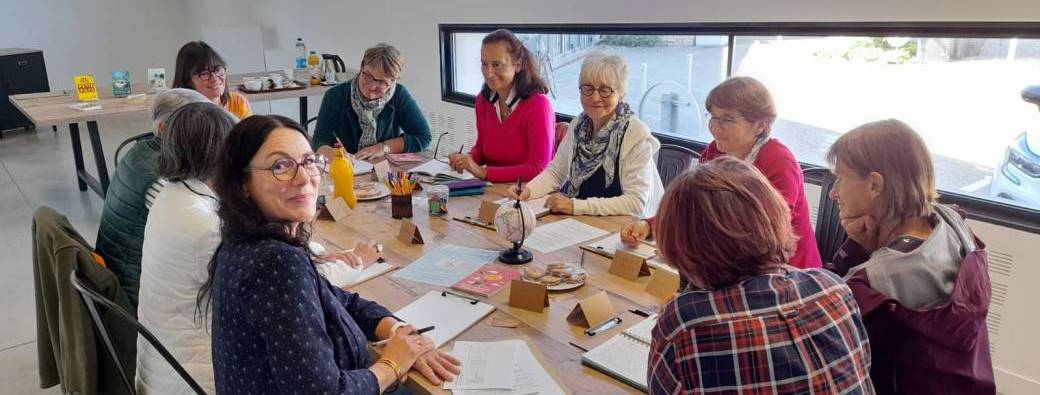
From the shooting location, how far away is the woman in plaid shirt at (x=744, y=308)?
1021mm

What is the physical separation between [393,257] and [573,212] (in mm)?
→ 635

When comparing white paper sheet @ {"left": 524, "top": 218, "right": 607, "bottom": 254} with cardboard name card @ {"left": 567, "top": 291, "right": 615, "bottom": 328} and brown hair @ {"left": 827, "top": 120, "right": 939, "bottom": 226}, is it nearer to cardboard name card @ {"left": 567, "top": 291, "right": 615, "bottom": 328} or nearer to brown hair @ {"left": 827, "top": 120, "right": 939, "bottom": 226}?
cardboard name card @ {"left": 567, "top": 291, "right": 615, "bottom": 328}

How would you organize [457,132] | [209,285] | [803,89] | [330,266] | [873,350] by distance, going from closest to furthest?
[873,350]
[209,285]
[330,266]
[803,89]
[457,132]

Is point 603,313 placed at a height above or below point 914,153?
below

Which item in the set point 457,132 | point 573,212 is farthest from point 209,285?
point 457,132

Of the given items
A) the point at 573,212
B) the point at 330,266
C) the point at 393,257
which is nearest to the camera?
the point at 330,266

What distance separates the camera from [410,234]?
2.02m

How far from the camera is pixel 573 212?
7.41ft

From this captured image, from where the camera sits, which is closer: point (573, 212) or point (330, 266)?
point (330, 266)

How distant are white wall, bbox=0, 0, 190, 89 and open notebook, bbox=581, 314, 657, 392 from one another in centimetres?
891

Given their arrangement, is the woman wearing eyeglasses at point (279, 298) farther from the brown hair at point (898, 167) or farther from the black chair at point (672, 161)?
the black chair at point (672, 161)

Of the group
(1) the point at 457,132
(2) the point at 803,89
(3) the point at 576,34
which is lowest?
(1) the point at 457,132

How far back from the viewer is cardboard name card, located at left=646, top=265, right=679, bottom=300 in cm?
162

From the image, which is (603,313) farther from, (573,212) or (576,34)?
(576,34)
